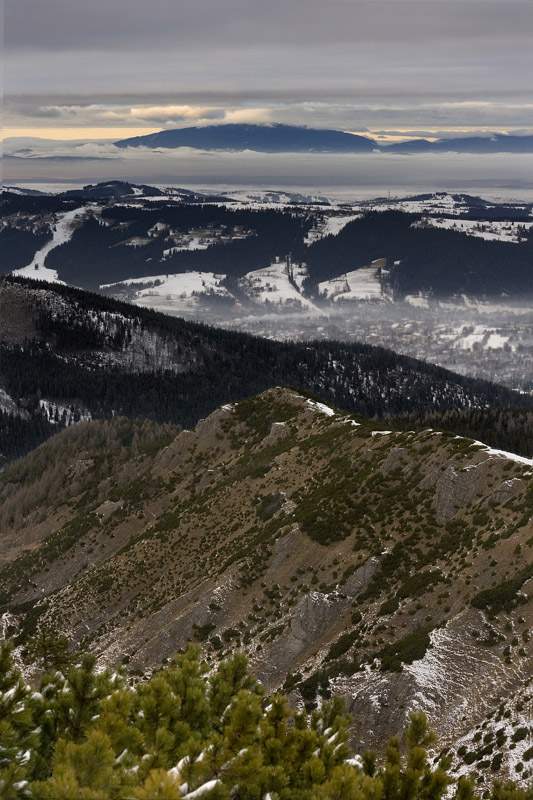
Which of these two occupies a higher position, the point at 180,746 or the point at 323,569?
the point at 180,746

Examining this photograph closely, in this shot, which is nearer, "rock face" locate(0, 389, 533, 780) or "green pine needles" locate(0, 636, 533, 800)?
"green pine needles" locate(0, 636, 533, 800)

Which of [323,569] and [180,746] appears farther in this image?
[323,569]

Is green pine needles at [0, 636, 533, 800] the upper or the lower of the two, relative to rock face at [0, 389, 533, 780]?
upper

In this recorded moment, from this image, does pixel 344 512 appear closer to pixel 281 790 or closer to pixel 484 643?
pixel 484 643

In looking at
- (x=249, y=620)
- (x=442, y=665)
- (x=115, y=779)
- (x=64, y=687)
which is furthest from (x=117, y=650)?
(x=115, y=779)
